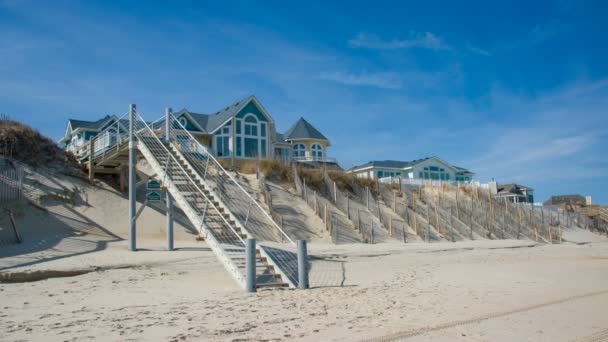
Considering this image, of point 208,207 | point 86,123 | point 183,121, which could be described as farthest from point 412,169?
point 208,207

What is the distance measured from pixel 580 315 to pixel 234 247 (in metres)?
6.58

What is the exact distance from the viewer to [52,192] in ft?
59.2

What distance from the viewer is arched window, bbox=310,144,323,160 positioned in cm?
4009

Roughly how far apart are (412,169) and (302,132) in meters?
15.1

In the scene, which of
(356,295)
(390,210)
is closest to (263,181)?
(390,210)

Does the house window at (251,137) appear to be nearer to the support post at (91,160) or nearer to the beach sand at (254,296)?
the support post at (91,160)

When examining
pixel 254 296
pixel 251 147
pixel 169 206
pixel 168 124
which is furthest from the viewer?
pixel 251 147

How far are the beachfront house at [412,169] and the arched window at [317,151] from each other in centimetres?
932

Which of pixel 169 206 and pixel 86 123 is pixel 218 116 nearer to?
pixel 86 123

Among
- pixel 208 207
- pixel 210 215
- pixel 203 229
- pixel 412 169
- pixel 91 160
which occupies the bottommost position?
pixel 203 229

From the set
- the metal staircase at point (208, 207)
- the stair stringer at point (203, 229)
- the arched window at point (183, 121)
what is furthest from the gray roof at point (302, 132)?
the stair stringer at point (203, 229)

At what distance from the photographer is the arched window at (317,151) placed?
132ft

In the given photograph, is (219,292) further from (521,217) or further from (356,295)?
(521,217)

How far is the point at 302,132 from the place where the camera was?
4009 centimetres
